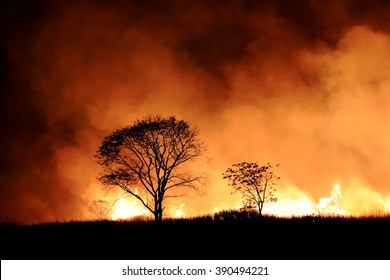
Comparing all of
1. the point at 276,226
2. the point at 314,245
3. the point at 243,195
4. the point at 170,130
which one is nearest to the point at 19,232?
the point at 276,226

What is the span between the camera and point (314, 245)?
13.5 metres

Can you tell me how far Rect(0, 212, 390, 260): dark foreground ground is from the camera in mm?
13078

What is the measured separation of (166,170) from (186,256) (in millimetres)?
27332

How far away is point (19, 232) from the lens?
2044cm

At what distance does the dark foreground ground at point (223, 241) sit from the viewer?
13078 mm

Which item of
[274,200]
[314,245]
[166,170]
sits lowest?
[314,245]

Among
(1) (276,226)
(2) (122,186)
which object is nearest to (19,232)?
(1) (276,226)

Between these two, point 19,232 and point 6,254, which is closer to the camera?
point 6,254

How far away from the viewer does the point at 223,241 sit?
49.0 feet

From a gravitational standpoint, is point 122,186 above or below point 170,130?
below

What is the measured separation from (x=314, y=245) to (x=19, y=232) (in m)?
15.8

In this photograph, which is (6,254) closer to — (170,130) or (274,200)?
(170,130)
